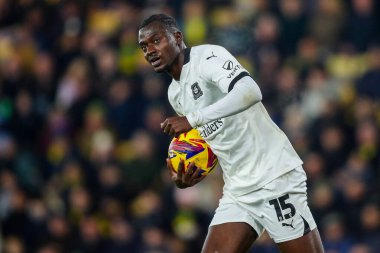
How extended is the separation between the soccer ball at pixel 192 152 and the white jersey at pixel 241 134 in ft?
0.32

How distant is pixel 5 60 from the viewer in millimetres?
15453

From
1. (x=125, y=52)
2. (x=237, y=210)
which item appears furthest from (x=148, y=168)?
(x=237, y=210)

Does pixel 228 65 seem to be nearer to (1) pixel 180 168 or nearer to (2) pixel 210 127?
(2) pixel 210 127

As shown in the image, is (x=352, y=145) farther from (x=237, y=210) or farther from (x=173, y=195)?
(x=237, y=210)

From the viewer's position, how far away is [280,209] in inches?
284

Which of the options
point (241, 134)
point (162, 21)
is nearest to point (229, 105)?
point (241, 134)

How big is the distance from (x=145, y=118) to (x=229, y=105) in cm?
690

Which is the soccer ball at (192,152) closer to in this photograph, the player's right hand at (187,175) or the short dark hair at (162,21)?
the player's right hand at (187,175)

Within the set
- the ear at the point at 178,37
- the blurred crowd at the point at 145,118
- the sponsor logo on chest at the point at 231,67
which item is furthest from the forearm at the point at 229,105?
the blurred crowd at the point at 145,118

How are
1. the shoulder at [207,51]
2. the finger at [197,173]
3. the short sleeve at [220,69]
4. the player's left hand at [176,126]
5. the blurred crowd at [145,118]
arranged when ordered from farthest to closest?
the blurred crowd at [145,118], the finger at [197,173], the shoulder at [207,51], the short sleeve at [220,69], the player's left hand at [176,126]

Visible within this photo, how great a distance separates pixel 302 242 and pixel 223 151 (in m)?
0.83

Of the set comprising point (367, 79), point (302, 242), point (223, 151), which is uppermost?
point (223, 151)

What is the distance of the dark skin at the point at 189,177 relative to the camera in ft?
23.6

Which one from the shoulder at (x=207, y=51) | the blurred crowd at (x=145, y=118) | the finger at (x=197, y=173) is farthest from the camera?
the blurred crowd at (x=145, y=118)
